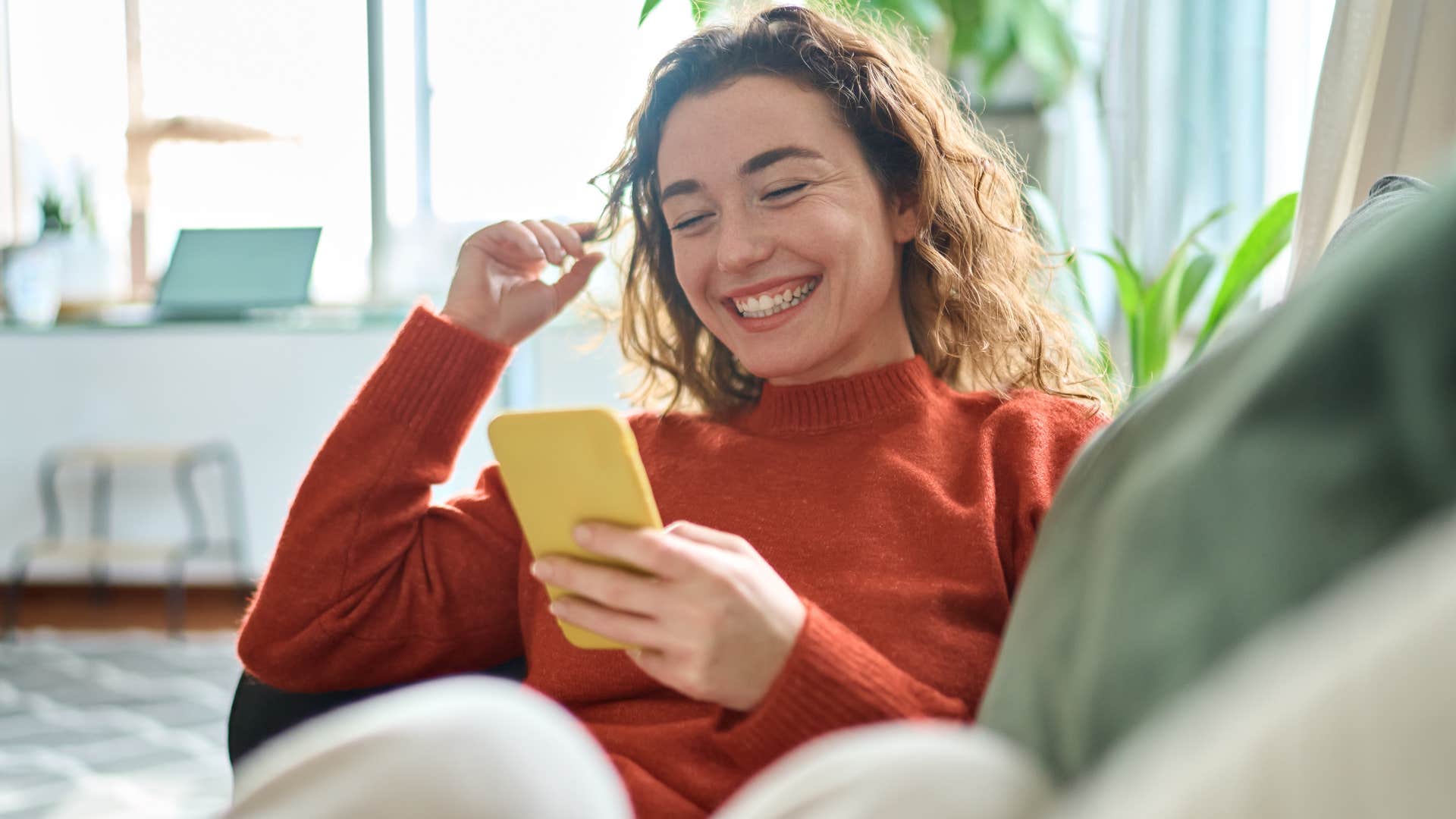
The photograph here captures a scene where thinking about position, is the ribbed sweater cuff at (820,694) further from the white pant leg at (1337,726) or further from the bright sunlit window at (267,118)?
the bright sunlit window at (267,118)

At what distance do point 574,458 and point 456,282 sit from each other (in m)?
0.51

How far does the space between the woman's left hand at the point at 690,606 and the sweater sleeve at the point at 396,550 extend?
0.38 metres

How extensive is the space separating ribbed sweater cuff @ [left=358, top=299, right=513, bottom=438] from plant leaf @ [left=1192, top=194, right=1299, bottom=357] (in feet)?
3.19

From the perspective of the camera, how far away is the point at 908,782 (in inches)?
17.7

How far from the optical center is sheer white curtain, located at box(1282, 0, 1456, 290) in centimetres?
126

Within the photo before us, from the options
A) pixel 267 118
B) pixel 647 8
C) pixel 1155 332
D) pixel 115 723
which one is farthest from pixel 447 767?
pixel 267 118

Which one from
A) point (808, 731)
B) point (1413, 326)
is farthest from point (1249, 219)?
point (1413, 326)

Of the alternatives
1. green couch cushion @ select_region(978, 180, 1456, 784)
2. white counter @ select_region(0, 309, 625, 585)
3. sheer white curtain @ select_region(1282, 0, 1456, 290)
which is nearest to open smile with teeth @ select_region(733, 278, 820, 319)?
sheer white curtain @ select_region(1282, 0, 1456, 290)

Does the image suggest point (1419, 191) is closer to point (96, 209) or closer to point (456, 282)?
point (456, 282)

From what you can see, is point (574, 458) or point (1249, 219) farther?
point (1249, 219)

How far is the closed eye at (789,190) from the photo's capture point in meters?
1.19

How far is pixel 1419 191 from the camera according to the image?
0.93 metres

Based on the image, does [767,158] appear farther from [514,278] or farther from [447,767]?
[447,767]

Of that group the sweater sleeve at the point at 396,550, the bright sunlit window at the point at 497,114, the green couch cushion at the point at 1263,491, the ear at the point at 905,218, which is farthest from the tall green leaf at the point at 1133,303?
the bright sunlit window at the point at 497,114
